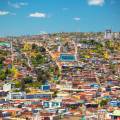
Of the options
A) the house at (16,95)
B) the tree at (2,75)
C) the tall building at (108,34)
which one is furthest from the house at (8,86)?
the tall building at (108,34)

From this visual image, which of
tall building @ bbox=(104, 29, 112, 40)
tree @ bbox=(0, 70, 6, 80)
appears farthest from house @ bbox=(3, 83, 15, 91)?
tall building @ bbox=(104, 29, 112, 40)

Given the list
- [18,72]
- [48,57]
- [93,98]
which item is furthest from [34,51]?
[93,98]

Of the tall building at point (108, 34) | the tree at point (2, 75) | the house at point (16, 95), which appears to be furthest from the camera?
the tall building at point (108, 34)

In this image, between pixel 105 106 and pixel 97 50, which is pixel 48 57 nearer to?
pixel 97 50

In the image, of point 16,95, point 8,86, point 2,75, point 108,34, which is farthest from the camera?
point 108,34

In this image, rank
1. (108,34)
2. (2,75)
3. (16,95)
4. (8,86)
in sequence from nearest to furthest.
A: (16,95), (8,86), (2,75), (108,34)

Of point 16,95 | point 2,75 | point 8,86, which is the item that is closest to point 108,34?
point 2,75

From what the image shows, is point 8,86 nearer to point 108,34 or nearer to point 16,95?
point 16,95

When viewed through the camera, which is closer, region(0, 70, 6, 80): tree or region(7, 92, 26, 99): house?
region(7, 92, 26, 99): house

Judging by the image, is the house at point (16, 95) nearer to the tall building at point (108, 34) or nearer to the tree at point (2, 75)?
the tree at point (2, 75)

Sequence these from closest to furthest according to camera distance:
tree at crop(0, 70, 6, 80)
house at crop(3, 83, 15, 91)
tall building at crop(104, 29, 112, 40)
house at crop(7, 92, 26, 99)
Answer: house at crop(7, 92, 26, 99) → house at crop(3, 83, 15, 91) → tree at crop(0, 70, 6, 80) → tall building at crop(104, 29, 112, 40)

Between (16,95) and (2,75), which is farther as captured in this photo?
(2,75)

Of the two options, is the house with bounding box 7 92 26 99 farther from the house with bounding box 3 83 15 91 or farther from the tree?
the tree
